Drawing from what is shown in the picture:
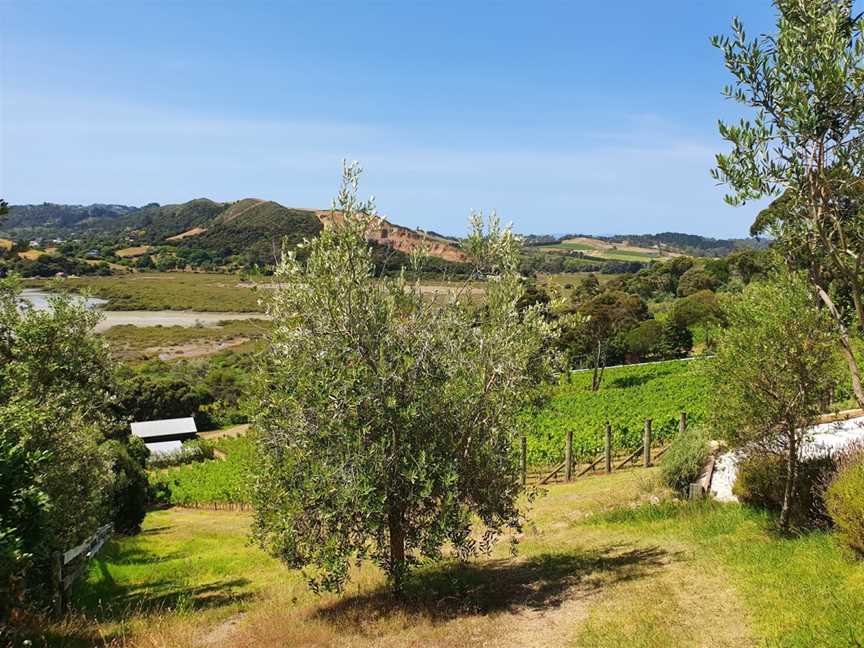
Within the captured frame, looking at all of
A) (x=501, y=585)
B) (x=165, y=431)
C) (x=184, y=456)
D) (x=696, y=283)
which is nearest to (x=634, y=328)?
(x=696, y=283)

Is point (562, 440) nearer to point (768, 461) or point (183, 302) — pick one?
point (768, 461)

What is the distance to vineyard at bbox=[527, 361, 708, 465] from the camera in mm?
34625

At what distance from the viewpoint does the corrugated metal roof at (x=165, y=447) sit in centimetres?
6183

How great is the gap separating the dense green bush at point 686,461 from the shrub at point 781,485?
7.38 feet

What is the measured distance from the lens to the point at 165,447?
6444 centimetres

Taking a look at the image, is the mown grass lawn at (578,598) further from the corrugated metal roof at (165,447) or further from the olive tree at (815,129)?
the corrugated metal roof at (165,447)

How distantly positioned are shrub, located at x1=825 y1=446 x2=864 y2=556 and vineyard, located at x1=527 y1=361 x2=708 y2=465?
40.3 feet

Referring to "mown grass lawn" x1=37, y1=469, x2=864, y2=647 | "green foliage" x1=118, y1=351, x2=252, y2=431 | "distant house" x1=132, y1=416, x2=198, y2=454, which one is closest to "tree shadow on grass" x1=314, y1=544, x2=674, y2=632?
"mown grass lawn" x1=37, y1=469, x2=864, y2=647

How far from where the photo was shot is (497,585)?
13.1 m

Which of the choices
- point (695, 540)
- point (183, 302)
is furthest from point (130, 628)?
point (183, 302)

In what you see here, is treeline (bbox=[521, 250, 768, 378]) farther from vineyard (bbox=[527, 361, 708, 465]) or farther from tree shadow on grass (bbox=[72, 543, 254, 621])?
tree shadow on grass (bbox=[72, 543, 254, 621])

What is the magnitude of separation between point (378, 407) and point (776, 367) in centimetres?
878

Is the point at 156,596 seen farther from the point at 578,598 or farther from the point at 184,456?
the point at 184,456

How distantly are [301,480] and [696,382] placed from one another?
4493 cm
